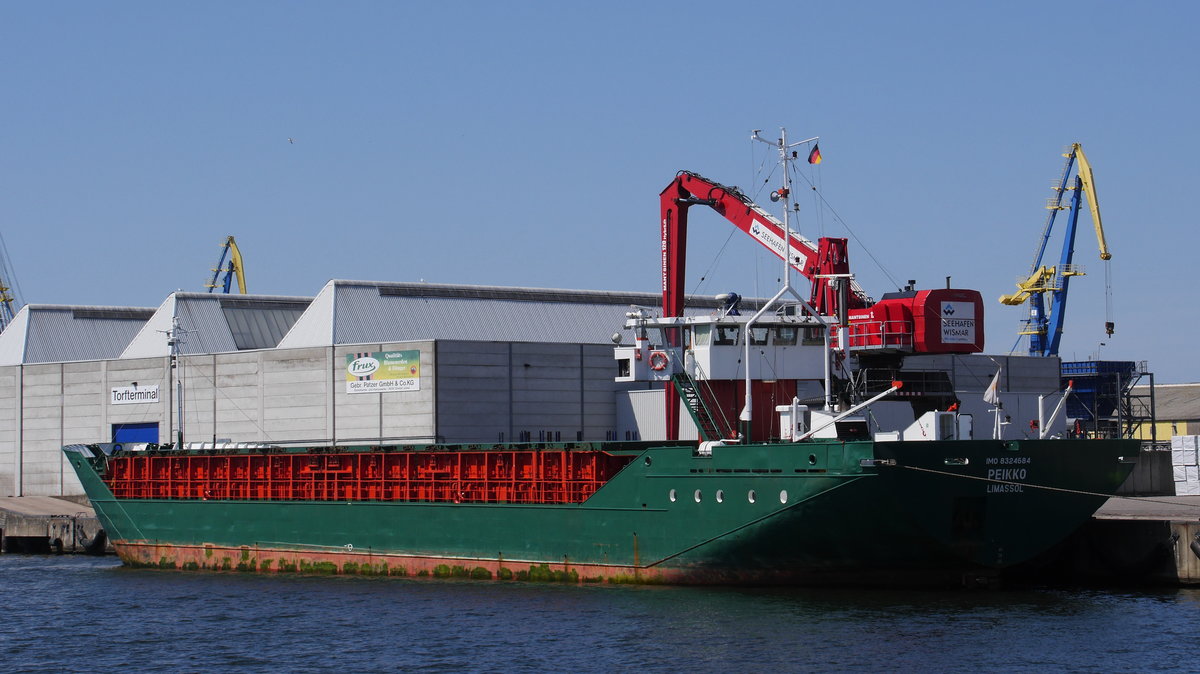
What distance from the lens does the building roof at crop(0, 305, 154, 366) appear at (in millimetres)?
62719

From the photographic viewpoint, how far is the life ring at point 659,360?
30.8 m

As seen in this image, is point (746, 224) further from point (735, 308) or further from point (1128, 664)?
point (1128, 664)

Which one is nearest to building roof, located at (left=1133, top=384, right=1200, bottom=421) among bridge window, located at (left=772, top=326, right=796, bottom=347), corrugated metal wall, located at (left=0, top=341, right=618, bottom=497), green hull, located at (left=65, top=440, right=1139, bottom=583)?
corrugated metal wall, located at (left=0, top=341, right=618, bottom=497)

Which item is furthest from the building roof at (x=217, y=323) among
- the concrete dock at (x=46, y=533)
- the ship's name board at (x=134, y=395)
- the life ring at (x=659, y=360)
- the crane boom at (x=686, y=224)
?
the life ring at (x=659, y=360)

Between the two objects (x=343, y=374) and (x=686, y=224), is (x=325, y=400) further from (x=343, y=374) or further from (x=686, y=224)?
(x=686, y=224)

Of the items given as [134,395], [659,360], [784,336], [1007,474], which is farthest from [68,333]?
[1007,474]

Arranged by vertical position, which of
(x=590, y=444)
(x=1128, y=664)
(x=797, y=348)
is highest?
(x=797, y=348)

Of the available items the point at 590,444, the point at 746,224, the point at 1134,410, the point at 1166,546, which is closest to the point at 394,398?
the point at 746,224

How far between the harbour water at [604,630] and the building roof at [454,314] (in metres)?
22.9

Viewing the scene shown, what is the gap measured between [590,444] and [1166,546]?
1171cm

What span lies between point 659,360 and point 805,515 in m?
5.66

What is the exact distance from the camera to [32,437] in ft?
186

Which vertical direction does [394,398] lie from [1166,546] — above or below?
above

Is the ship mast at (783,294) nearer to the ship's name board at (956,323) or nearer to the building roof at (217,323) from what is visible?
the ship's name board at (956,323)
